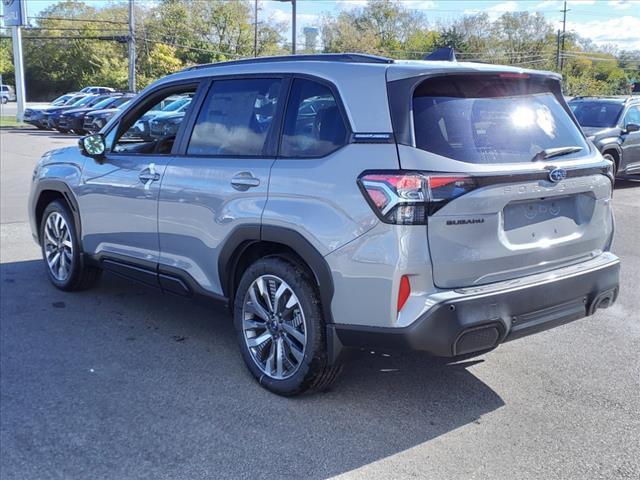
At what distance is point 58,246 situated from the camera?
5.95 meters

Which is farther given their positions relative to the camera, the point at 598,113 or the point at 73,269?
the point at 598,113

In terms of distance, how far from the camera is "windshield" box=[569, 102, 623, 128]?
41.2 ft

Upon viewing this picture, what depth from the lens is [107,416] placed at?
3.62 metres

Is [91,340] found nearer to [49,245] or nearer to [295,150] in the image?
[49,245]

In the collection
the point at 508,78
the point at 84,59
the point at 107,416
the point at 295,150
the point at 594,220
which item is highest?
the point at 84,59

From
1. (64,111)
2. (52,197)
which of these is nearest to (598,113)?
(52,197)

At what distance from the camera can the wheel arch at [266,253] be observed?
345 centimetres

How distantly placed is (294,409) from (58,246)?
329cm

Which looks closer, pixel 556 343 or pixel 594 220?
pixel 594 220

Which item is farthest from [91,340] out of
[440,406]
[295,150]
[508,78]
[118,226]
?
[508,78]

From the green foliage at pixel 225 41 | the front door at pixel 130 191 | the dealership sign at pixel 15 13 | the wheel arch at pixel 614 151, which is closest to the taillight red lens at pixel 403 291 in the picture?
the front door at pixel 130 191

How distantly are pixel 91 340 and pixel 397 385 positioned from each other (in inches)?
89.8

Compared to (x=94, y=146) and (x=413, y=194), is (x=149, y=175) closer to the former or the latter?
(x=94, y=146)

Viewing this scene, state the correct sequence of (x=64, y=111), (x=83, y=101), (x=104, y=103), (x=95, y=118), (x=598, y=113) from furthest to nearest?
(x=83, y=101) → (x=64, y=111) → (x=104, y=103) → (x=95, y=118) → (x=598, y=113)
